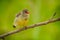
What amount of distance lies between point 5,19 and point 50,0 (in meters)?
0.27

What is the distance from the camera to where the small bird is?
1470 millimetres

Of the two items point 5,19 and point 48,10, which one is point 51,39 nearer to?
point 48,10

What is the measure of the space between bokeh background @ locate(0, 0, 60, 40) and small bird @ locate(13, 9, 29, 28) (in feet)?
0.10

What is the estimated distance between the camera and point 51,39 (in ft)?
5.02

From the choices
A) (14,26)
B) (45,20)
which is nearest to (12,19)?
(14,26)

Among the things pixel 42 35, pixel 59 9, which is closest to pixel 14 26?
pixel 42 35

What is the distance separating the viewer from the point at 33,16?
1.53m

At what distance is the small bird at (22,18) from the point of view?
147 centimetres

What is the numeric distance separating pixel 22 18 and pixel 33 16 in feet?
0.29

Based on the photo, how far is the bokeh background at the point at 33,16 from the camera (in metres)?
1.52

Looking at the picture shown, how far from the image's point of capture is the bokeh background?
1.52 m

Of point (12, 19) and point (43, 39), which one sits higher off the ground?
point (12, 19)

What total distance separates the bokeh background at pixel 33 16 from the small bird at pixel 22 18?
29 mm

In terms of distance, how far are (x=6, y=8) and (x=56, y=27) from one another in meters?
0.29
